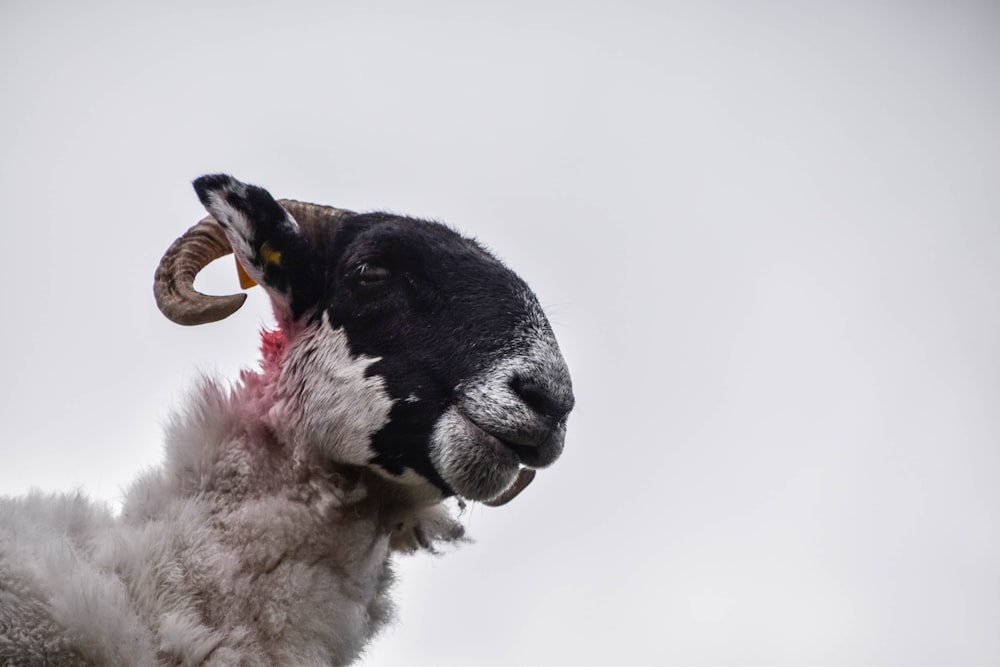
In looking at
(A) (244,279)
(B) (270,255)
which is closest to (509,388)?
(B) (270,255)

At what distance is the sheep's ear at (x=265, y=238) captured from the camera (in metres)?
5.30

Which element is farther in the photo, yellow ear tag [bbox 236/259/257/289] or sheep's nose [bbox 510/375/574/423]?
yellow ear tag [bbox 236/259/257/289]

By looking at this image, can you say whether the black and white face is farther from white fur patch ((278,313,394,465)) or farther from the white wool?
the white wool

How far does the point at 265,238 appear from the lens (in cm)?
534

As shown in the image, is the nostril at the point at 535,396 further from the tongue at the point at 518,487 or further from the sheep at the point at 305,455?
the tongue at the point at 518,487

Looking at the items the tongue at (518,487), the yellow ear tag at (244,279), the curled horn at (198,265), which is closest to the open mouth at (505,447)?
the tongue at (518,487)

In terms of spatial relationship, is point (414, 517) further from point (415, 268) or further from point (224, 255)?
point (224, 255)

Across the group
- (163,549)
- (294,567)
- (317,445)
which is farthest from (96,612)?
(317,445)

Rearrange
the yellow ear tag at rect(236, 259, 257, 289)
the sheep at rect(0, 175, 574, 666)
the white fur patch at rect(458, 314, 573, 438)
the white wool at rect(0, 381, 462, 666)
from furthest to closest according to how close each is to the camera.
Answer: the yellow ear tag at rect(236, 259, 257, 289), the white fur patch at rect(458, 314, 573, 438), the sheep at rect(0, 175, 574, 666), the white wool at rect(0, 381, 462, 666)

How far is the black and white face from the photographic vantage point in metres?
4.84

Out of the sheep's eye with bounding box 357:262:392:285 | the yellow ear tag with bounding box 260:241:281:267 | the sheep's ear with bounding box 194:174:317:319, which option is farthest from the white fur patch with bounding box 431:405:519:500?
the yellow ear tag with bounding box 260:241:281:267

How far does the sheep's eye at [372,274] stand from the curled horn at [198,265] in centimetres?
54

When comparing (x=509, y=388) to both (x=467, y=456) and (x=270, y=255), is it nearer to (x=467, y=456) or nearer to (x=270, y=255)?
(x=467, y=456)

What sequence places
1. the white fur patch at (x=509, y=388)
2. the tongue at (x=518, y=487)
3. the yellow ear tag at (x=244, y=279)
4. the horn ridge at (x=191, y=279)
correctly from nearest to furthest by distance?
the white fur patch at (x=509, y=388) < the horn ridge at (x=191, y=279) < the tongue at (x=518, y=487) < the yellow ear tag at (x=244, y=279)
